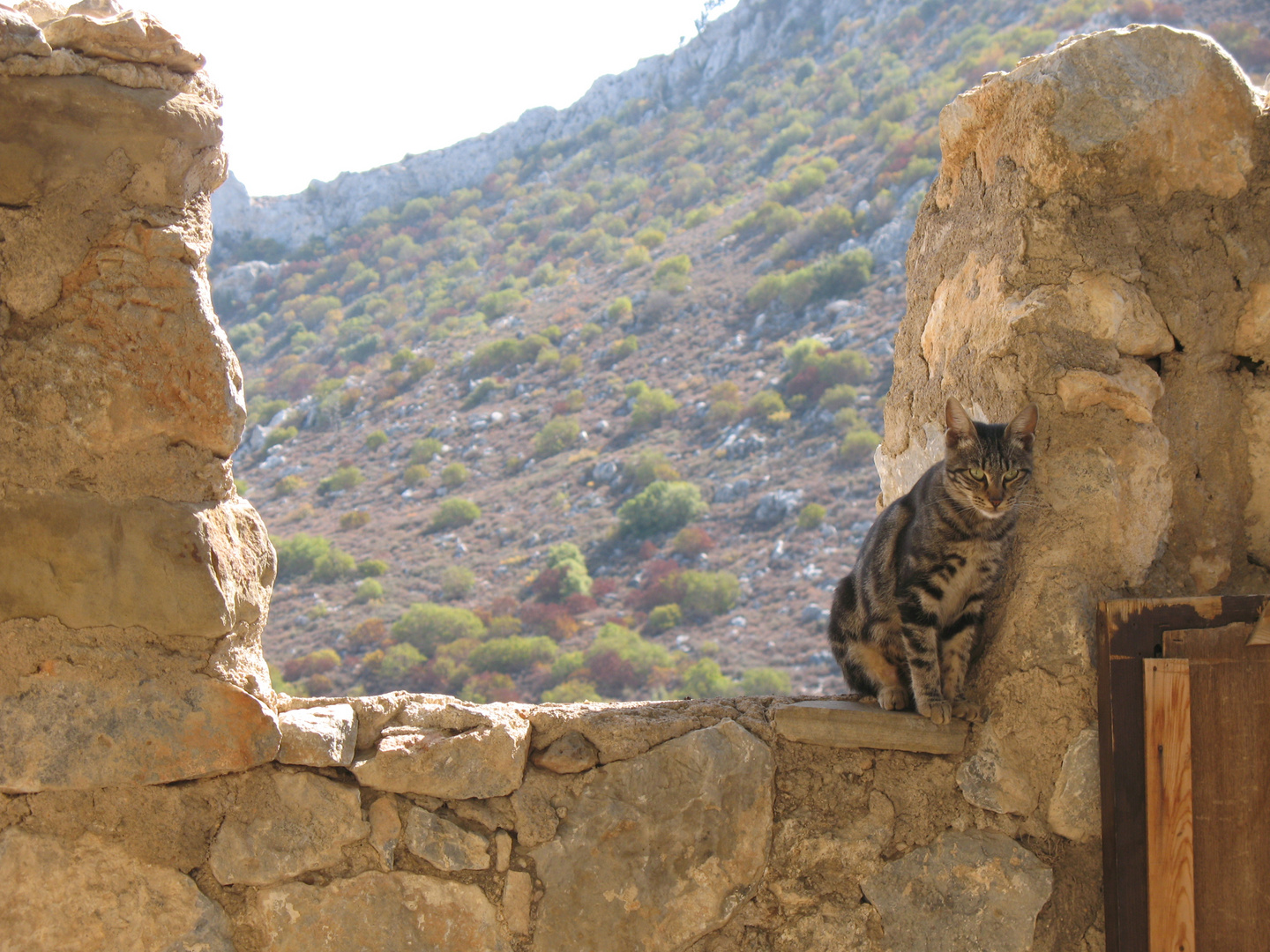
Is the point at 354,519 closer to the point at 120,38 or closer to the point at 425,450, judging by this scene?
the point at 425,450

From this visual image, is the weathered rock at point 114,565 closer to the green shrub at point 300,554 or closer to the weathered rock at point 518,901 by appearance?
the weathered rock at point 518,901

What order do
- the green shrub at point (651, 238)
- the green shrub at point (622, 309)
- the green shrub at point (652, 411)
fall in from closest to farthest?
1. the green shrub at point (652, 411)
2. the green shrub at point (622, 309)
3. the green shrub at point (651, 238)

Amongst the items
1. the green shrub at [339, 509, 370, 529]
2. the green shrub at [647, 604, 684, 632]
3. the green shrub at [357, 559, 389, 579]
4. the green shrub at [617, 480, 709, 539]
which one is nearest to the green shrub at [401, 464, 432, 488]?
the green shrub at [339, 509, 370, 529]

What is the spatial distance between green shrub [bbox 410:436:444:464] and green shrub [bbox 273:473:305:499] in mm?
3794

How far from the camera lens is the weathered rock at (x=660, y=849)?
2.48 meters

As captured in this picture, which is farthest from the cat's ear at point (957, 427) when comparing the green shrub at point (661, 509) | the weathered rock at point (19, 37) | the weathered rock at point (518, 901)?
the green shrub at point (661, 509)

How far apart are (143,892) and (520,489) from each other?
2789 cm

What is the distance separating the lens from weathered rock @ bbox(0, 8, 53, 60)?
233 centimetres

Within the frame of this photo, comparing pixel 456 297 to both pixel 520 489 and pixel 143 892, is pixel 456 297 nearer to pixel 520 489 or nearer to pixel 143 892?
pixel 520 489

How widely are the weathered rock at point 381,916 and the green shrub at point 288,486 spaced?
3157 cm

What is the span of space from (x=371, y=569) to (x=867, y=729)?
2649 centimetres

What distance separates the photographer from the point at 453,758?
2486mm

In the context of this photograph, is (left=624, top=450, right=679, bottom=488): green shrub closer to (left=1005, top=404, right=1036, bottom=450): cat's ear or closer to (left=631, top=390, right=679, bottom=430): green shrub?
(left=631, top=390, right=679, bottom=430): green shrub

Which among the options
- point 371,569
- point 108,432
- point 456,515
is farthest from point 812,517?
point 108,432
